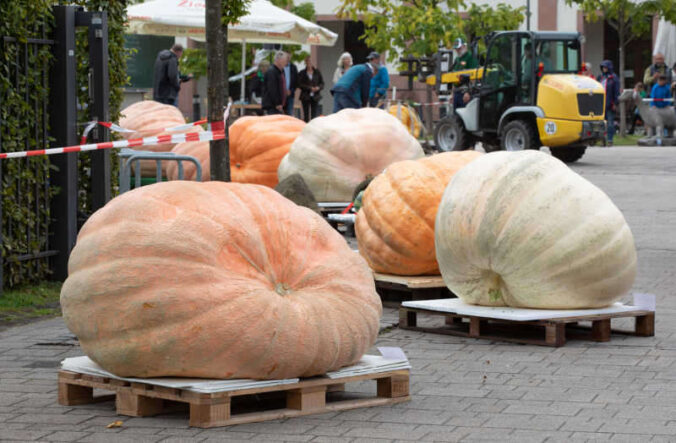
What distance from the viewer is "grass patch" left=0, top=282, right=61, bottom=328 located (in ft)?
29.7

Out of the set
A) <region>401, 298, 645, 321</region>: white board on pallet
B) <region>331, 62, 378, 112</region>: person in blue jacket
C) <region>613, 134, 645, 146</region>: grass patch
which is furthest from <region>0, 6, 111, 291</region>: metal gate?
<region>613, 134, 645, 146</region>: grass patch

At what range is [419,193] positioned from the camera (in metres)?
9.54

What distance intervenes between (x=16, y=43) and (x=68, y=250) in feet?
5.88

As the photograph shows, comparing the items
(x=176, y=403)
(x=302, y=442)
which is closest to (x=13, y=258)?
(x=176, y=403)

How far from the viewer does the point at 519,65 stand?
2525cm

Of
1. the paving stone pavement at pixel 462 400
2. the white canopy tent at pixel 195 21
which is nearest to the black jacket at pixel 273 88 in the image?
the white canopy tent at pixel 195 21

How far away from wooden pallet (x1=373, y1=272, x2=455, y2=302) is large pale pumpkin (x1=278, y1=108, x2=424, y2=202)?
471cm

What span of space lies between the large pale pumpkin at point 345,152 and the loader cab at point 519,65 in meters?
10.8

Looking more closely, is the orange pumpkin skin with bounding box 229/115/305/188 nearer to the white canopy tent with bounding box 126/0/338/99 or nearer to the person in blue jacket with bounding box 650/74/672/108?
the white canopy tent with bounding box 126/0/338/99

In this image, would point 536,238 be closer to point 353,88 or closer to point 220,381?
point 220,381

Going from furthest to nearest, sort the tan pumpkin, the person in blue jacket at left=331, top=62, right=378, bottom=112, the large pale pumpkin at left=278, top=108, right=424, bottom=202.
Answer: the tan pumpkin → the person in blue jacket at left=331, top=62, right=378, bottom=112 → the large pale pumpkin at left=278, top=108, right=424, bottom=202

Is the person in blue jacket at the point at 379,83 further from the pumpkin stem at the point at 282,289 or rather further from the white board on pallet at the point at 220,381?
the pumpkin stem at the point at 282,289

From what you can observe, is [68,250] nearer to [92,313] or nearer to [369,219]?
[369,219]

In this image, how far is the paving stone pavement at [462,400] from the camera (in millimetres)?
5559
